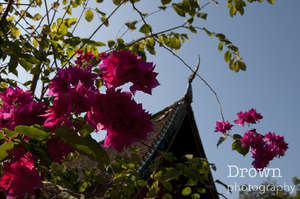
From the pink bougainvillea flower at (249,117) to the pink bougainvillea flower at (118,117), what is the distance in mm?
2785

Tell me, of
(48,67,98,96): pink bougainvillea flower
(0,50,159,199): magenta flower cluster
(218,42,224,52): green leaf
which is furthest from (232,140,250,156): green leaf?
(48,67,98,96): pink bougainvillea flower

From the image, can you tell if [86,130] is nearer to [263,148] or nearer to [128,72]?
[128,72]

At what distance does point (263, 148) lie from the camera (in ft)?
9.30

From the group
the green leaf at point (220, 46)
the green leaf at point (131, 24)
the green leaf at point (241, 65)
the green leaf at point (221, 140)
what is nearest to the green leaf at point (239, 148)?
the green leaf at point (221, 140)

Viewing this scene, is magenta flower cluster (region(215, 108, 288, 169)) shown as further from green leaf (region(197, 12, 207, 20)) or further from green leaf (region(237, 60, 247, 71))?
green leaf (region(197, 12, 207, 20))

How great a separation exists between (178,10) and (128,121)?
117 centimetres

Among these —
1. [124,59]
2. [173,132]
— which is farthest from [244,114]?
[124,59]

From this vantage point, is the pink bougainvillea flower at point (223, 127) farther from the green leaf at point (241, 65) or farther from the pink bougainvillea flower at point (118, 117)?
the pink bougainvillea flower at point (118, 117)

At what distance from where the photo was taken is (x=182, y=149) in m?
3.98

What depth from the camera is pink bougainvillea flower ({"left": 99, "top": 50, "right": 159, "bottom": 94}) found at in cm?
96

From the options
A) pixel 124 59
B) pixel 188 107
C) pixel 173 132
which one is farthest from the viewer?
pixel 188 107

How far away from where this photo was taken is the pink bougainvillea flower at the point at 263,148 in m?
2.69

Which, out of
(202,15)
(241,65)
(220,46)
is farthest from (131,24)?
(241,65)

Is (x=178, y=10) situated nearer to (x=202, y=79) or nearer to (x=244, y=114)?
(x=202, y=79)
